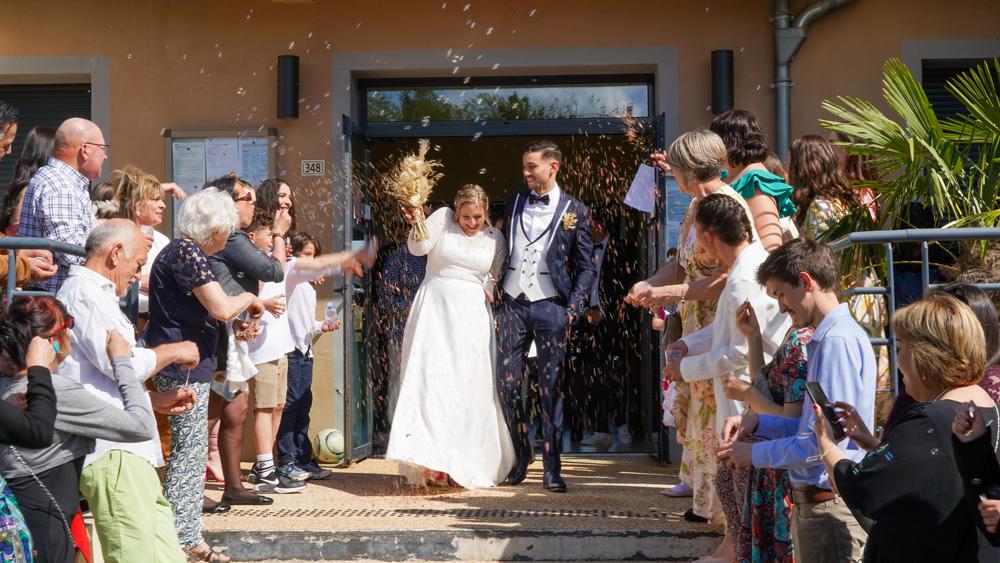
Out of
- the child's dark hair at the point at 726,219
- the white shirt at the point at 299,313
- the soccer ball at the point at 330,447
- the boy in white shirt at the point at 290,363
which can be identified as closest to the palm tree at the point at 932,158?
the child's dark hair at the point at 726,219

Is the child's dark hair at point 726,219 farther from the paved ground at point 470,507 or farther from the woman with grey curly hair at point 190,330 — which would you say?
the woman with grey curly hair at point 190,330

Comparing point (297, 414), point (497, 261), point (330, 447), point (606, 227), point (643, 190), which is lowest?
point (330, 447)

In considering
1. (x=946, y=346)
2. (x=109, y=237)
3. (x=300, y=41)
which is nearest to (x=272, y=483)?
(x=109, y=237)

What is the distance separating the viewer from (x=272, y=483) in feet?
25.3

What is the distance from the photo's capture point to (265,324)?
7832 millimetres

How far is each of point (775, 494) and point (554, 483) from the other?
11.6ft

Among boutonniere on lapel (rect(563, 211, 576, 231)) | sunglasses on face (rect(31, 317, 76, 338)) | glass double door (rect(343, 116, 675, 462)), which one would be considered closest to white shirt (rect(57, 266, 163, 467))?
sunglasses on face (rect(31, 317, 76, 338))

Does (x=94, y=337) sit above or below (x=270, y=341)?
above

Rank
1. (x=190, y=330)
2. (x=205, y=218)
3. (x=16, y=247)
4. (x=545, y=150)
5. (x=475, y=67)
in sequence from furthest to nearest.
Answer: (x=475, y=67), (x=545, y=150), (x=205, y=218), (x=190, y=330), (x=16, y=247)

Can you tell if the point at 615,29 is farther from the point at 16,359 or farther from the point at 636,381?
the point at 16,359

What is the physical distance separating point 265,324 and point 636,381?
15.6 ft

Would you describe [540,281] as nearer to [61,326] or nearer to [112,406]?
[112,406]

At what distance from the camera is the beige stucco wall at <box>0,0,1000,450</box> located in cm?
926

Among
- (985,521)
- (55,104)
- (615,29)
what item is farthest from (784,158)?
Result: (985,521)
